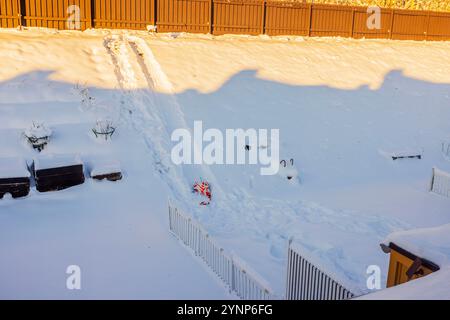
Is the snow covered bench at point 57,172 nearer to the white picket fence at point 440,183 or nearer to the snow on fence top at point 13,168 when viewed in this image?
the snow on fence top at point 13,168

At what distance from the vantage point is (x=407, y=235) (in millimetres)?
6305

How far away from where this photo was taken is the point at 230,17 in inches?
858

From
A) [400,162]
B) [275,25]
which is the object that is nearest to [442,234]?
[400,162]

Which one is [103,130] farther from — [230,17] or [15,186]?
[230,17]

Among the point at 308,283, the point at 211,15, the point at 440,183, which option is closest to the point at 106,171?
the point at 308,283

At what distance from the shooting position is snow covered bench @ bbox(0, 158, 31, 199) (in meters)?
10.3

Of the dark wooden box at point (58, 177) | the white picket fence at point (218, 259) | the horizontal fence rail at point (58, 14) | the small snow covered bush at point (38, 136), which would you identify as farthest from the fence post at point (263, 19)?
the white picket fence at point (218, 259)

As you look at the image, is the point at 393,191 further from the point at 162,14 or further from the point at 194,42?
the point at 162,14

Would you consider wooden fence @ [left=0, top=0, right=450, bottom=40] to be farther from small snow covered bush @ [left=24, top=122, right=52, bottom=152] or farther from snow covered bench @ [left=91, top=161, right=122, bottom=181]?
snow covered bench @ [left=91, top=161, right=122, bottom=181]

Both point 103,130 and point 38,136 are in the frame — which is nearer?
point 38,136

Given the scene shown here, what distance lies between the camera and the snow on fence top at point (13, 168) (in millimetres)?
10445

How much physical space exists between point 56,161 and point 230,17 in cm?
1353

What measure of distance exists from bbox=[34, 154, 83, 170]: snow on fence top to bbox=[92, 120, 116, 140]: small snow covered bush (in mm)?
1323

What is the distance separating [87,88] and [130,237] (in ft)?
22.3
